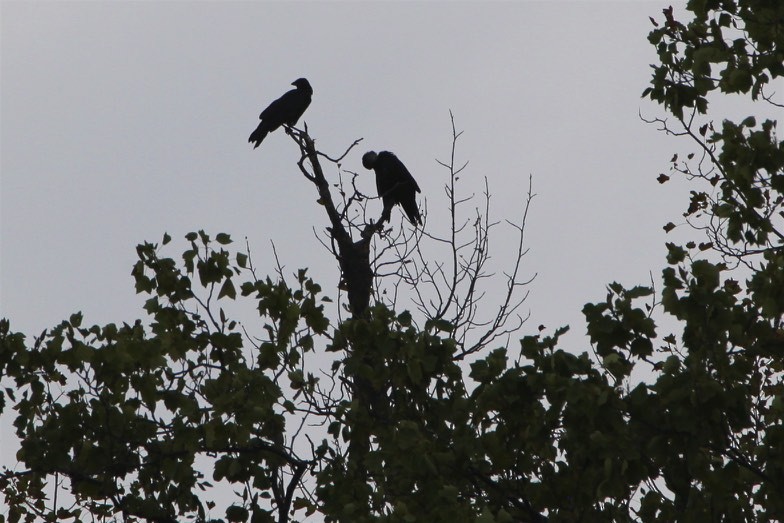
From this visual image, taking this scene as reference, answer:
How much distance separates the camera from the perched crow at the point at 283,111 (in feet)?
37.6

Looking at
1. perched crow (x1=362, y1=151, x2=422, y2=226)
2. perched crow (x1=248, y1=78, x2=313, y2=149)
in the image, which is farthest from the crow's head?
perched crow (x1=362, y1=151, x2=422, y2=226)

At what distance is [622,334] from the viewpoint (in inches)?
154

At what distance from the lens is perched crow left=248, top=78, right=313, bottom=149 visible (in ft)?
37.6

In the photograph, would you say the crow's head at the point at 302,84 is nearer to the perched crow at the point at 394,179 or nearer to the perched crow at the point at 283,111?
the perched crow at the point at 283,111

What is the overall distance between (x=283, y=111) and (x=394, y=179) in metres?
2.02

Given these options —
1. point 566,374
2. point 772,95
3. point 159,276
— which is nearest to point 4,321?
point 159,276

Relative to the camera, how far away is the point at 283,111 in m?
11.7

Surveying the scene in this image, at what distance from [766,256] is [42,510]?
402 cm

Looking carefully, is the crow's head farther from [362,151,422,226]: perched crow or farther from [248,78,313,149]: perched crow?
[362,151,422,226]: perched crow

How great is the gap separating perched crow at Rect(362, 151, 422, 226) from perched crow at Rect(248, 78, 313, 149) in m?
→ 1.26

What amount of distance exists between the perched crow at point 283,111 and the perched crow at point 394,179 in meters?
1.26

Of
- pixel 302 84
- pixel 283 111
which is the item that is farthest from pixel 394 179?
pixel 302 84

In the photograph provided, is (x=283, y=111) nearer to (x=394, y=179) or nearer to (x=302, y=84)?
(x=302, y=84)

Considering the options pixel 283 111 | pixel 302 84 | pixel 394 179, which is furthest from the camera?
pixel 302 84
